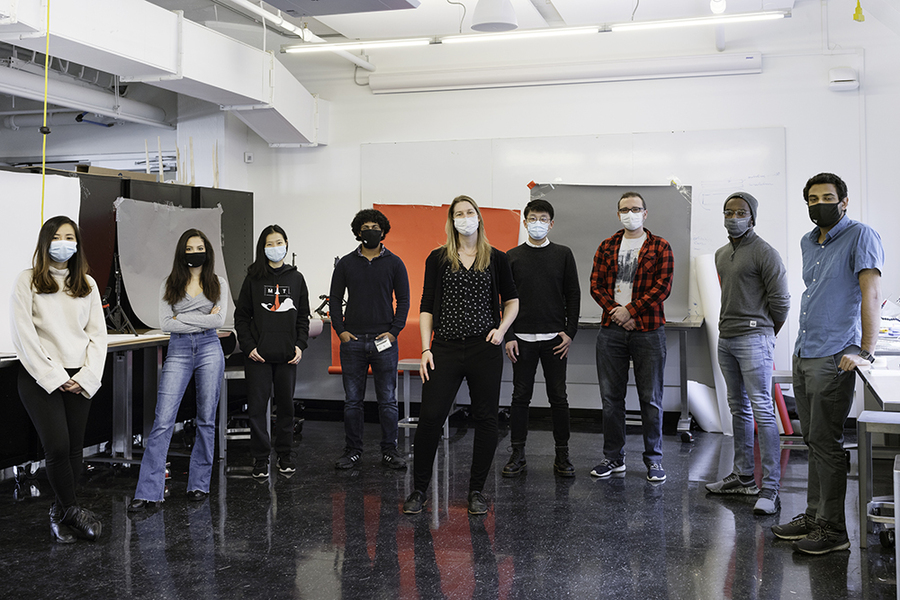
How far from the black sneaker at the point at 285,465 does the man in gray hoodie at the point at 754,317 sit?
7.98ft

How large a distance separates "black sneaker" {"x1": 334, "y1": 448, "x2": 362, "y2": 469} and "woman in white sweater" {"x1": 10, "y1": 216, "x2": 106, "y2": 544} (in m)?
1.42

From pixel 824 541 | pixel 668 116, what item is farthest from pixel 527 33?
pixel 824 541

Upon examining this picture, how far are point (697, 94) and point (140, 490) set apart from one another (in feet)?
15.8

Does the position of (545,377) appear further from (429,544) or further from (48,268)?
(48,268)

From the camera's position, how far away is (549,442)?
523cm

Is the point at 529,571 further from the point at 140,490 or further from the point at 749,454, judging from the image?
the point at 140,490

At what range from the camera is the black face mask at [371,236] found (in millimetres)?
4363

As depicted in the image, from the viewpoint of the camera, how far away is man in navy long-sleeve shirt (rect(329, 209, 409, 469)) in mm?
4410

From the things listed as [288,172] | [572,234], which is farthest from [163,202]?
[572,234]

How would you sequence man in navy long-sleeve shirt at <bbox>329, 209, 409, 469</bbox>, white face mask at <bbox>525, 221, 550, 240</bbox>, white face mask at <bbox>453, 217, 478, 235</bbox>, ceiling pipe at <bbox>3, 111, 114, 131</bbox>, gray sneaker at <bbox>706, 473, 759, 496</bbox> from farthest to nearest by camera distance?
1. ceiling pipe at <bbox>3, 111, 114, 131</bbox>
2. man in navy long-sleeve shirt at <bbox>329, 209, 409, 469</bbox>
3. white face mask at <bbox>525, 221, 550, 240</bbox>
4. gray sneaker at <bbox>706, 473, 759, 496</bbox>
5. white face mask at <bbox>453, 217, 478, 235</bbox>

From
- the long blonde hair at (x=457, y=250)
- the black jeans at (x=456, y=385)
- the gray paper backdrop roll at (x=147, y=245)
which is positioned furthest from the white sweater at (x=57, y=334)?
the gray paper backdrop roll at (x=147, y=245)

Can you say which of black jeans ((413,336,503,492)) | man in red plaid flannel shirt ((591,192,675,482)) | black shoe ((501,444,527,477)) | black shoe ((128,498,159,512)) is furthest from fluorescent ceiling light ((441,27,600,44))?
black shoe ((128,498,159,512))

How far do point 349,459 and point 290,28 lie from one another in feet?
10.4

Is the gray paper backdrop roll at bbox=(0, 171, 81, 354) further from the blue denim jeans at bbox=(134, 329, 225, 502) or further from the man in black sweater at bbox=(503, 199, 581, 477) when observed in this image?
the man in black sweater at bbox=(503, 199, 581, 477)
